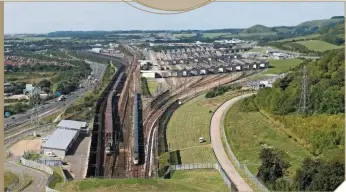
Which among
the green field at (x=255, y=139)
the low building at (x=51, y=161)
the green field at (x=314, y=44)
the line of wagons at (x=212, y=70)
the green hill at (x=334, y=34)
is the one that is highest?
the green hill at (x=334, y=34)

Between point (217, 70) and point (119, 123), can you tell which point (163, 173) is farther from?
point (217, 70)

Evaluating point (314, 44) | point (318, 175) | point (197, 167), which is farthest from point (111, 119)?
point (314, 44)

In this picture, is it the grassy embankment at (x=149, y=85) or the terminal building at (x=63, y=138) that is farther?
the grassy embankment at (x=149, y=85)

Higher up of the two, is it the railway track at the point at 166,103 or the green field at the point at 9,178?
the railway track at the point at 166,103

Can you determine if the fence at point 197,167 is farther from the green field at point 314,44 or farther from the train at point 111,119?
the green field at point 314,44

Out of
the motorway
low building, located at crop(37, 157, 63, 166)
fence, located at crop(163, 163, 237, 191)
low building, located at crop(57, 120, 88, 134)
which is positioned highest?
the motorway

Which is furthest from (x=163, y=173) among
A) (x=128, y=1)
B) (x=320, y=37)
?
(x=128, y=1)

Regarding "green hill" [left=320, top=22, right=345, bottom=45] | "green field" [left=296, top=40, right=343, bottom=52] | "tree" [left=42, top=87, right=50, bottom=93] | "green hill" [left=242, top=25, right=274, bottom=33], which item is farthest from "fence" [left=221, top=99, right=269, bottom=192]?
"tree" [left=42, top=87, right=50, bottom=93]

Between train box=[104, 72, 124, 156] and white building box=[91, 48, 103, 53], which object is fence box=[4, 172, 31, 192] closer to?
train box=[104, 72, 124, 156]

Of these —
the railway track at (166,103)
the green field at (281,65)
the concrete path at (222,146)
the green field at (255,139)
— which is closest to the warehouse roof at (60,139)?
the railway track at (166,103)
